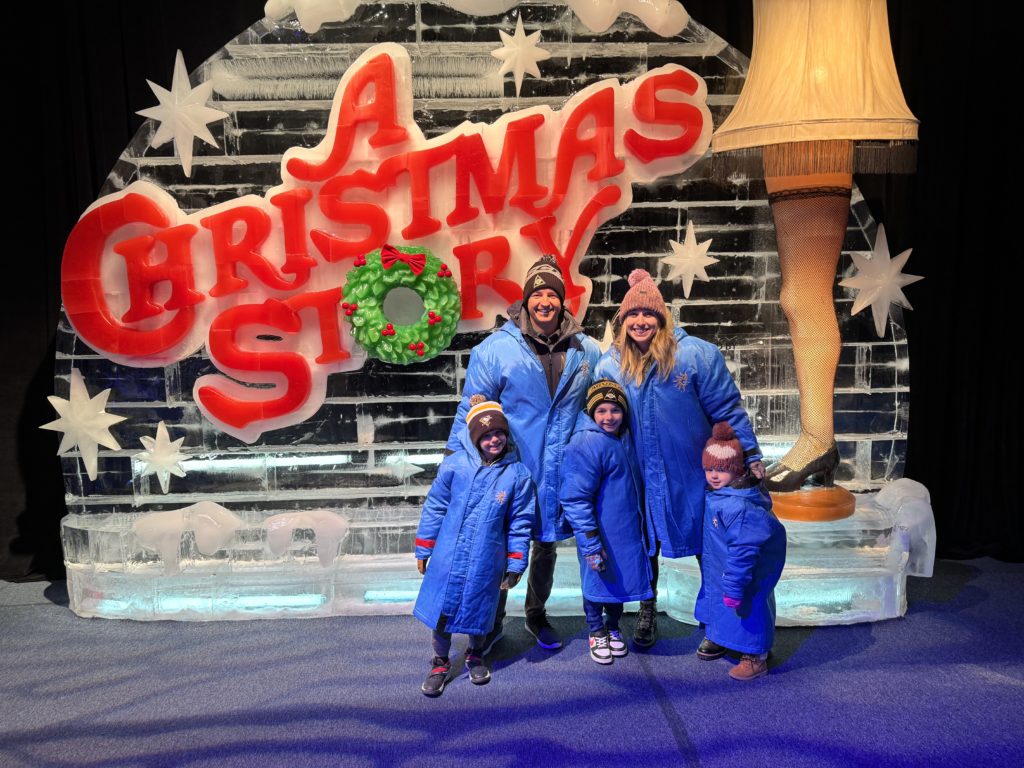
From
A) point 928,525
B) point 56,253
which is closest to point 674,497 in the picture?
point 928,525

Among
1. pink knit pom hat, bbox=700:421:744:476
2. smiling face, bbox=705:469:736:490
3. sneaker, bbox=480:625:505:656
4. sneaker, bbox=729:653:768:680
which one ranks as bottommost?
sneaker, bbox=729:653:768:680

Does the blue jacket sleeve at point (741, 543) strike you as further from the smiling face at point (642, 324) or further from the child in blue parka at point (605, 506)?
the smiling face at point (642, 324)

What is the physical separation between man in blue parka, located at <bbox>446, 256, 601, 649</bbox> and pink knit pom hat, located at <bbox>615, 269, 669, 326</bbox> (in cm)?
22

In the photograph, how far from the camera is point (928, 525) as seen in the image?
143 inches

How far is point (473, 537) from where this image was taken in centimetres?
295

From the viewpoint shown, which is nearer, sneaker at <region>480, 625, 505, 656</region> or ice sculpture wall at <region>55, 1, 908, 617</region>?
sneaker at <region>480, 625, 505, 656</region>

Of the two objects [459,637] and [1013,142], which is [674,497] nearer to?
[459,637]

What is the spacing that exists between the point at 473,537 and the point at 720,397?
3.32ft

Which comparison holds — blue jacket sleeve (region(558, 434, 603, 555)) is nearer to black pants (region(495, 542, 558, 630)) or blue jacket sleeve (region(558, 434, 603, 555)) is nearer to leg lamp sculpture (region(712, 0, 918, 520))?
black pants (region(495, 542, 558, 630))

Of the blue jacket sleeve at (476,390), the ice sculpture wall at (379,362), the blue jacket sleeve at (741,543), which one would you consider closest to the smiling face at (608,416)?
the blue jacket sleeve at (476,390)

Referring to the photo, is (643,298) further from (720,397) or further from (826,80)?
(826,80)

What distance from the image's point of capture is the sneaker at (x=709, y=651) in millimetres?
3203

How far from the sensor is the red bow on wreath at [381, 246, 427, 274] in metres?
3.52

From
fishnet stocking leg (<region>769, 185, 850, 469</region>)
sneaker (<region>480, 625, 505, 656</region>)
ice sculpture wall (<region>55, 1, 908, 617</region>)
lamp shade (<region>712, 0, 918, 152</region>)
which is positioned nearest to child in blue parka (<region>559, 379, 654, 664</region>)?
sneaker (<region>480, 625, 505, 656</region>)
